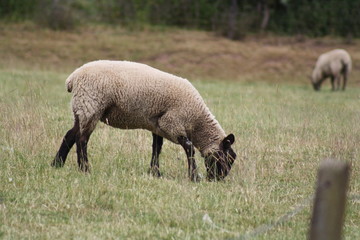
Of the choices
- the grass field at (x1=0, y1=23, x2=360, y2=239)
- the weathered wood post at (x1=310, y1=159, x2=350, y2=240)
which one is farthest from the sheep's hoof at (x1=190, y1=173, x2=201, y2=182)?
the weathered wood post at (x1=310, y1=159, x2=350, y2=240)

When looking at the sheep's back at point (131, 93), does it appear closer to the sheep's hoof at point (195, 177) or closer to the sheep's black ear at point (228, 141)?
the sheep's black ear at point (228, 141)

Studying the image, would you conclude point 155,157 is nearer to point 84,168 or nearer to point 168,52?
point 84,168

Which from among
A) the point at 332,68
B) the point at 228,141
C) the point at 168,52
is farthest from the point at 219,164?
the point at 168,52

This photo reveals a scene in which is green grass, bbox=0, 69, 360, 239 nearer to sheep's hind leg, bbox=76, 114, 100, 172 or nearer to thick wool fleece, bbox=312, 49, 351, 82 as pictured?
sheep's hind leg, bbox=76, 114, 100, 172

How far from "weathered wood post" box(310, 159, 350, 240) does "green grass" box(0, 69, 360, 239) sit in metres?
2.38

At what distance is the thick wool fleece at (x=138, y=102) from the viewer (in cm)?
792

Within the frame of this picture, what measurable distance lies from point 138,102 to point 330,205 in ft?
16.5

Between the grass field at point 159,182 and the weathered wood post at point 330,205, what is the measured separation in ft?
7.82

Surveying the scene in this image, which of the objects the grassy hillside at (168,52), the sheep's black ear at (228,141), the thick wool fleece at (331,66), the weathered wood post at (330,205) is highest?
the weathered wood post at (330,205)

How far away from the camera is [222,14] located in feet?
109

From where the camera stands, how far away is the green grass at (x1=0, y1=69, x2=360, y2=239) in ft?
18.9

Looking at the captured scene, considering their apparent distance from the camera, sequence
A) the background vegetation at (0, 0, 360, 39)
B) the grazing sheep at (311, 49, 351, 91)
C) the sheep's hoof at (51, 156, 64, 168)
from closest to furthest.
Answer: the sheep's hoof at (51, 156, 64, 168)
the grazing sheep at (311, 49, 351, 91)
the background vegetation at (0, 0, 360, 39)

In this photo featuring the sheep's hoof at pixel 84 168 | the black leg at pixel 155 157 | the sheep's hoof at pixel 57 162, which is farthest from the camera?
the black leg at pixel 155 157

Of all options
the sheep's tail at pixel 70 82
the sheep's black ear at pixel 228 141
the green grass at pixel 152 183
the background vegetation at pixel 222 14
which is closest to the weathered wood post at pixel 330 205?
the green grass at pixel 152 183
